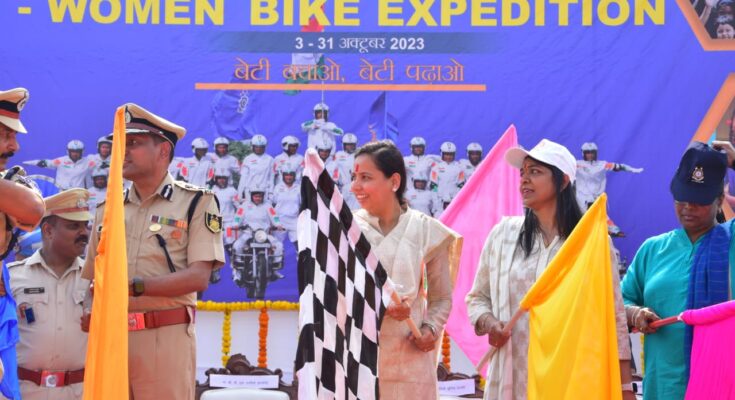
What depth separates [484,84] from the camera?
20.2 ft

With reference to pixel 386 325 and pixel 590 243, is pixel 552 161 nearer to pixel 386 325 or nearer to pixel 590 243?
pixel 590 243

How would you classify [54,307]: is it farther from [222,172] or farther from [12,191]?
[222,172]

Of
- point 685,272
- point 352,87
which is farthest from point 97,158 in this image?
point 685,272

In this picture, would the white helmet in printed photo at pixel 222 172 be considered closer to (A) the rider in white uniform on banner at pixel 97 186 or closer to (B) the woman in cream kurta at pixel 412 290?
(A) the rider in white uniform on banner at pixel 97 186

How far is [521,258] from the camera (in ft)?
12.5

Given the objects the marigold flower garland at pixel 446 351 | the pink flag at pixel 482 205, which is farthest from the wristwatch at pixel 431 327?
the marigold flower garland at pixel 446 351

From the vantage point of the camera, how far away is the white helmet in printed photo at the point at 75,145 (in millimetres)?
6145

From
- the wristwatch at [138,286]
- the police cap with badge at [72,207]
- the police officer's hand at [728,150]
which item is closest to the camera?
the wristwatch at [138,286]

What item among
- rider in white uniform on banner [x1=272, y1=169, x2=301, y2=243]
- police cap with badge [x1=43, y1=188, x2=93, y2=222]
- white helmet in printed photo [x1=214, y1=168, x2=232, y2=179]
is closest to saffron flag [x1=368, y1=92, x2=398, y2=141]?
rider in white uniform on banner [x1=272, y1=169, x2=301, y2=243]

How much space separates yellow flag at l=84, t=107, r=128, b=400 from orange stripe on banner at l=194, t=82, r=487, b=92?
291 centimetres

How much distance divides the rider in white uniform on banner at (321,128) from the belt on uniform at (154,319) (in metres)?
2.58

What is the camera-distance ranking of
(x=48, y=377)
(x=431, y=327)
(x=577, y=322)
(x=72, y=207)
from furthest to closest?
(x=72, y=207), (x=48, y=377), (x=431, y=327), (x=577, y=322)

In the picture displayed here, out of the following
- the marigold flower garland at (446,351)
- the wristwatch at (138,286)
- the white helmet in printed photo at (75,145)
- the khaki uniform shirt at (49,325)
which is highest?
the white helmet in printed photo at (75,145)

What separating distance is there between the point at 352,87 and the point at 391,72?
0.26 meters
